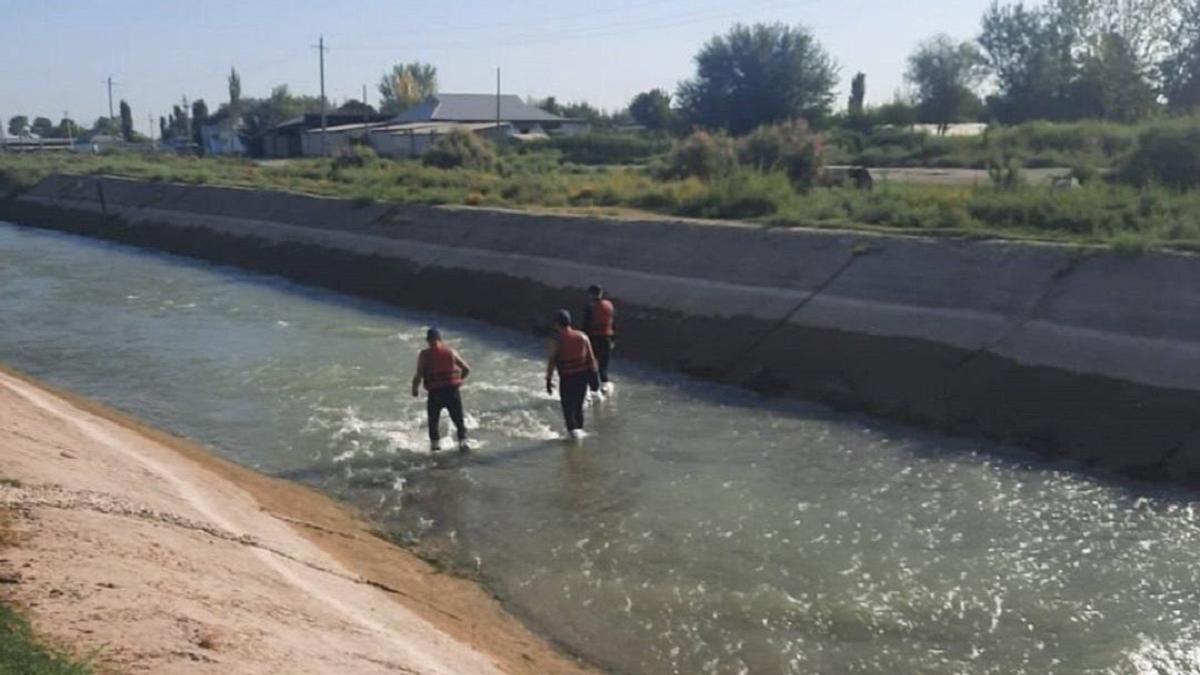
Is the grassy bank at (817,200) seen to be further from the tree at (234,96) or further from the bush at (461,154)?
the tree at (234,96)

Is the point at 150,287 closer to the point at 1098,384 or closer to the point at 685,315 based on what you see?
the point at 685,315

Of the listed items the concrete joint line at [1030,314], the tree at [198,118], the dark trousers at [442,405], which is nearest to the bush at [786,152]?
the concrete joint line at [1030,314]

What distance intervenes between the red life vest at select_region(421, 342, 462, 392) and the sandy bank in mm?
2160

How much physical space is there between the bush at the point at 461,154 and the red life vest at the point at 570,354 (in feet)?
115

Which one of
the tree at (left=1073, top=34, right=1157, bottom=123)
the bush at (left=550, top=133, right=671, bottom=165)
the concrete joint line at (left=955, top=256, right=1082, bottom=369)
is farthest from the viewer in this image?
the tree at (left=1073, top=34, right=1157, bottom=123)

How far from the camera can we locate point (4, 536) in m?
8.62

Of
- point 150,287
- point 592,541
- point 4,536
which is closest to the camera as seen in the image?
point 4,536

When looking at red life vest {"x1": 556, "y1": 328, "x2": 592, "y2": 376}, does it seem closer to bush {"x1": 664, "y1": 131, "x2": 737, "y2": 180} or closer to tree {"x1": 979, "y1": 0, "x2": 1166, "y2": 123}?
bush {"x1": 664, "y1": 131, "x2": 737, "y2": 180}

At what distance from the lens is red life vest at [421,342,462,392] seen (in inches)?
614

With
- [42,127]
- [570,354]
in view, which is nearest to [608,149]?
[570,354]

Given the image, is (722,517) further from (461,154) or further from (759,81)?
(759,81)

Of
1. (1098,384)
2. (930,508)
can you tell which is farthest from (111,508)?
(1098,384)

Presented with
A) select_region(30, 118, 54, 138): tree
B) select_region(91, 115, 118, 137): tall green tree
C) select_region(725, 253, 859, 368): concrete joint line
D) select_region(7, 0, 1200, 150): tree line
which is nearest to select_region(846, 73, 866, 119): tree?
select_region(7, 0, 1200, 150): tree line

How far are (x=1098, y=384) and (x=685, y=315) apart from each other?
861cm
